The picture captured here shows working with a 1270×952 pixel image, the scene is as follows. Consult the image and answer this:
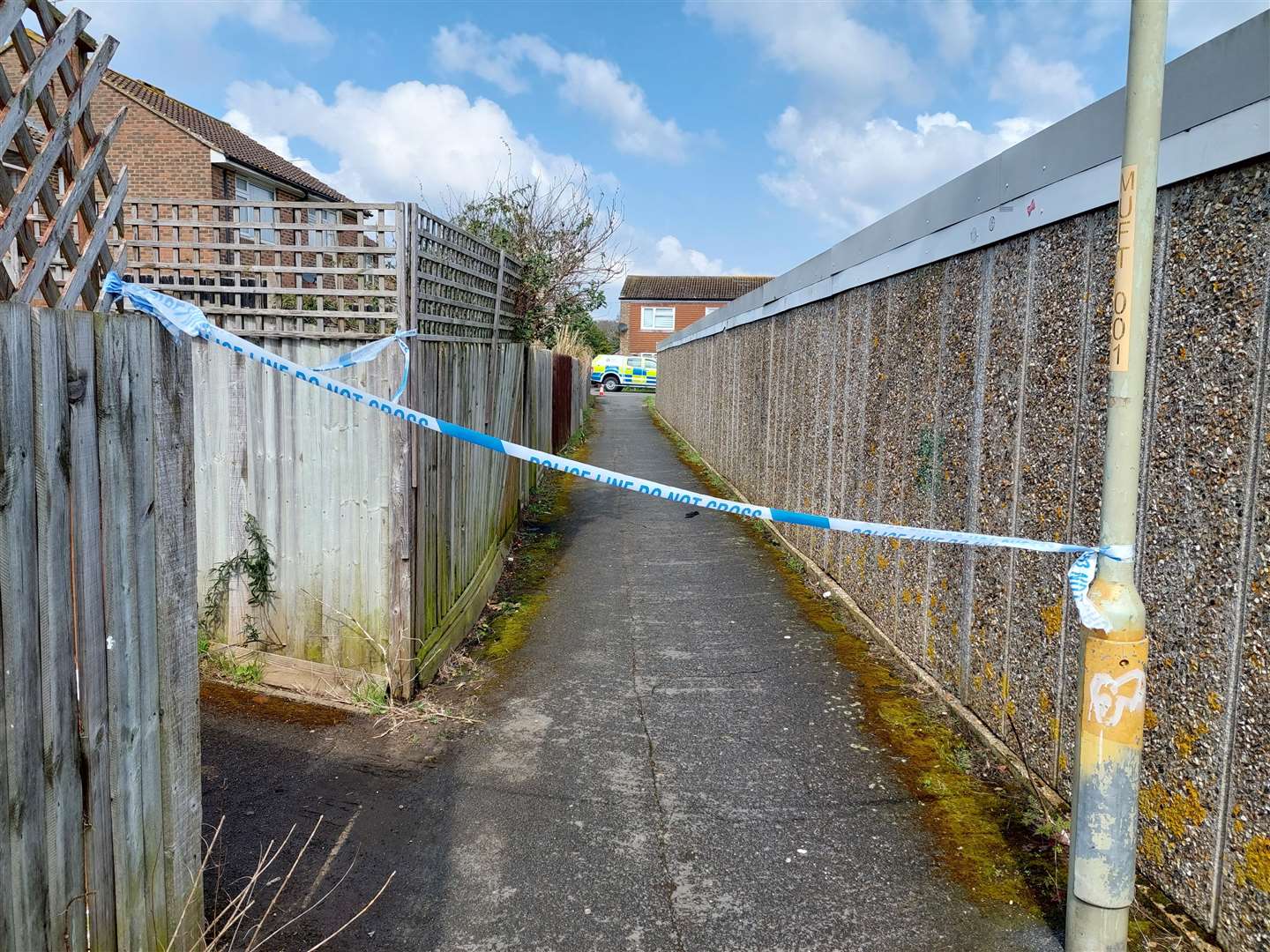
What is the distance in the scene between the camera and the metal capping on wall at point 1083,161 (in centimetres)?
267

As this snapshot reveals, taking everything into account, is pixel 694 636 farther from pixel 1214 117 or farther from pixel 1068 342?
pixel 1214 117

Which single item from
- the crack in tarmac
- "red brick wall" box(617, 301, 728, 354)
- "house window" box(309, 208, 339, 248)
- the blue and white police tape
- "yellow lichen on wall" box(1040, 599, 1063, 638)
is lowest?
the crack in tarmac

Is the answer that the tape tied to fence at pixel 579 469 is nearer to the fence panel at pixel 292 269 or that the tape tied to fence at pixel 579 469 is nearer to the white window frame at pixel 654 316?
the fence panel at pixel 292 269

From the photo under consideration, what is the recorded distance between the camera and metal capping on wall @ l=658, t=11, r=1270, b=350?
2.67 meters

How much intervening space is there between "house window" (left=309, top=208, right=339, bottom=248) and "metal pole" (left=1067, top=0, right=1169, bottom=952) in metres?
3.81

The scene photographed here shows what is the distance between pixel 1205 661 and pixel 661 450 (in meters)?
15.8

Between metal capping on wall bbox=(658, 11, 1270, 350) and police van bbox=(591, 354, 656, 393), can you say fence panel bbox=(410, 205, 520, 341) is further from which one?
police van bbox=(591, 354, 656, 393)

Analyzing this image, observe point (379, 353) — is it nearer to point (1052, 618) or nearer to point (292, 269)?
point (292, 269)

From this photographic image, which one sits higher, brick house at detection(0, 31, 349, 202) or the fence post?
brick house at detection(0, 31, 349, 202)

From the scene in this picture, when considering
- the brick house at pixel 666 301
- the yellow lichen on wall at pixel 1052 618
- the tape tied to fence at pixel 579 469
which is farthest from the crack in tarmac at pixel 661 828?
the brick house at pixel 666 301

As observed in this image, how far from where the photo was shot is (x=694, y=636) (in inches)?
247

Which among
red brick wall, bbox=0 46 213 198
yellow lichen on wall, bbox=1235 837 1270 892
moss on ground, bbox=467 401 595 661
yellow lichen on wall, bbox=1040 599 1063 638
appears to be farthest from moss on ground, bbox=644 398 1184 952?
red brick wall, bbox=0 46 213 198

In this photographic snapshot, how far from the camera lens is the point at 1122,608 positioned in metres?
2.53

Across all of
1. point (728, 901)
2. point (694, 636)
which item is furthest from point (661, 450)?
point (728, 901)
